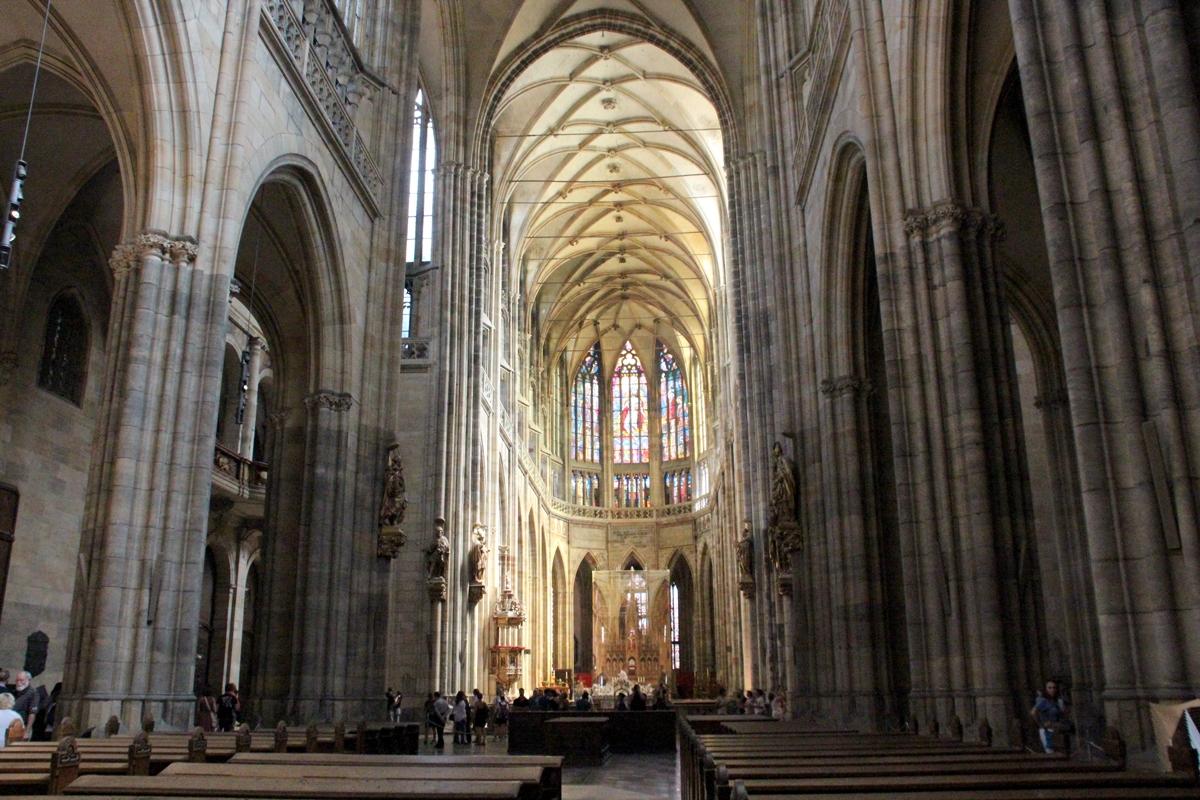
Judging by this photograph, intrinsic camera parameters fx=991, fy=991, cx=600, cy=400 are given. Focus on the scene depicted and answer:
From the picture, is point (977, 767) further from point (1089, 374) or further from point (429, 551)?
point (429, 551)

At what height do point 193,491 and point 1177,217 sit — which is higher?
point 1177,217

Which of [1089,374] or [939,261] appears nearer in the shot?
[1089,374]

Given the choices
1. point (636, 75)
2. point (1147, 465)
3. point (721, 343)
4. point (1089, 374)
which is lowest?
point (1147, 465)

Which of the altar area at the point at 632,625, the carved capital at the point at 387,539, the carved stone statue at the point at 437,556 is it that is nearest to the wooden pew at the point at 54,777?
Answer: the carved capital at the point at 387,539

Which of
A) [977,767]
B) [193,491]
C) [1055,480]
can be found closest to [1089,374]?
[977,767]

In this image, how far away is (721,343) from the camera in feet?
133

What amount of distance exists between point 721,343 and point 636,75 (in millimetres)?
11977

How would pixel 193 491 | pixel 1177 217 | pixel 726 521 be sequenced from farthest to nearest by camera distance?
pixel 726 521
pixel 193 491
pixel 1177 217

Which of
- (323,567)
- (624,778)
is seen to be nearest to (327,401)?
(323,567)

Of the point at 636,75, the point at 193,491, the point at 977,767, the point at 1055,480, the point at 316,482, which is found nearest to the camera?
the point at 977,767

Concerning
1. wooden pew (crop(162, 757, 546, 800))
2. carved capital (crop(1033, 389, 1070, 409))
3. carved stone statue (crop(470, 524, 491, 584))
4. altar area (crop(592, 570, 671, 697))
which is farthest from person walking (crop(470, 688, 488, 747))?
altar area (crop(592, 570, 671, 697))

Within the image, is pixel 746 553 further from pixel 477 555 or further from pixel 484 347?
pixel 484 347

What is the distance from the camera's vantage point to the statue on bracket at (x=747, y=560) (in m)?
26.2

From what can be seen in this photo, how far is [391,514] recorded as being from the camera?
54.0ft
